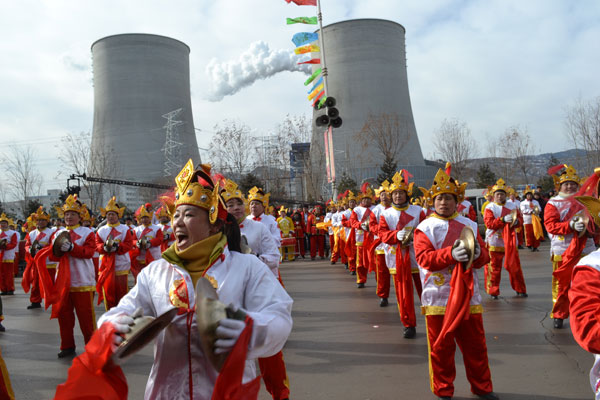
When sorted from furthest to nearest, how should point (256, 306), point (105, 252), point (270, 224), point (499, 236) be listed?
point (499, 236), point (105, 252), point (270, 224), point (256, 306)

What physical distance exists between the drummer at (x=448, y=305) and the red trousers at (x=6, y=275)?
12351 mm

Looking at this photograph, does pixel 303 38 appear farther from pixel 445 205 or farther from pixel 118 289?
pixel 445 205

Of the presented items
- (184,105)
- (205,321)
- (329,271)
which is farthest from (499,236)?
(184,105)

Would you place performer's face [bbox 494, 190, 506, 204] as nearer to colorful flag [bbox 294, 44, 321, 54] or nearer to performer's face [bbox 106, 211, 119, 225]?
performer's face [bbox 106, 211, 119, 225]

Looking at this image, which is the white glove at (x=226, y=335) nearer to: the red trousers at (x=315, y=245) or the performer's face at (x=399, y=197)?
the performer's face at (x=399, y=197)

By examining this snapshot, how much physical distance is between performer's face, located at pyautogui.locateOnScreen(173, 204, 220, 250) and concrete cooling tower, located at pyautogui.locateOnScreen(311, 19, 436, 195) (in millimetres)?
32357

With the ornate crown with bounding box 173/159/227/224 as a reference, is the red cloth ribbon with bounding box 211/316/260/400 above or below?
below

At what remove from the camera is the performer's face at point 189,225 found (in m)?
2.45

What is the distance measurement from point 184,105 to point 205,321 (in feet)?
140

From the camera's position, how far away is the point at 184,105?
42.2 metres

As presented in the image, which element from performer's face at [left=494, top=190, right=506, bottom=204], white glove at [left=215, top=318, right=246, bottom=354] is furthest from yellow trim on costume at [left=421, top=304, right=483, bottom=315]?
performer's face at [left=494, top=190, right=506, bottom=204]

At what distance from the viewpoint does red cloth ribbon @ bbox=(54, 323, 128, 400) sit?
181 cm

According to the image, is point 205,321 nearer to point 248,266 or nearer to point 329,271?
point 248,266

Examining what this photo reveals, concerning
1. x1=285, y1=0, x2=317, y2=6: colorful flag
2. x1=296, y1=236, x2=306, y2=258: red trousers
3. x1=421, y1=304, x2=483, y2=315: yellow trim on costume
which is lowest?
x1=296, y1=236, x2=306, y2=258: red trousers
